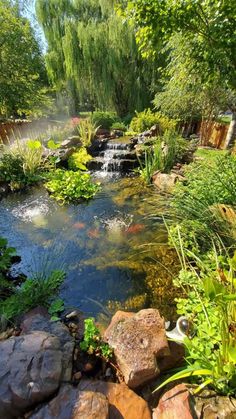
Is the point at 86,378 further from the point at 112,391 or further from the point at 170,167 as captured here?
the point at 170,167

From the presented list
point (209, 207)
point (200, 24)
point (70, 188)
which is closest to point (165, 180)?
point (70, 188)

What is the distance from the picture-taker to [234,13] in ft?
8.44

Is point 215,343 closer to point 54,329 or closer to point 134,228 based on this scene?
point 54,329

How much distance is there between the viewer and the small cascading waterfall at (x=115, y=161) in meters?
7.30

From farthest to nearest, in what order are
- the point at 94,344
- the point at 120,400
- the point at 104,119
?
1. the point at 104,119
2. the point at 94,344
3. the point at 120,400

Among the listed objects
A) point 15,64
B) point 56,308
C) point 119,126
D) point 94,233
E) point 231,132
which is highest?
point 15,64

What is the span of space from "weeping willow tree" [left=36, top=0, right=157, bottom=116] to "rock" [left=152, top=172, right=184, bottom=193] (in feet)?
26.3

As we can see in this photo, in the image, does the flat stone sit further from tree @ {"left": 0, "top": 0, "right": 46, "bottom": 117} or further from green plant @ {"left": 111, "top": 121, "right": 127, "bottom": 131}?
green plant @ {"left": 111, "top": 121, "right": 127, "bottom": 131}

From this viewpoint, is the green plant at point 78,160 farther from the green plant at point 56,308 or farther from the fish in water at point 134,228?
the green plant at point 56,308

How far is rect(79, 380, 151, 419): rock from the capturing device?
1513 mm

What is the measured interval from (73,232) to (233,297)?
3.05m

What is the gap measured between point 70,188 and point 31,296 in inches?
122

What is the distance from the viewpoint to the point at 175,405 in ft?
4.82

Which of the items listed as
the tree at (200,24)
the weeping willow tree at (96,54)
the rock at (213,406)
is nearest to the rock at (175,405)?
the rock at (213,406)
